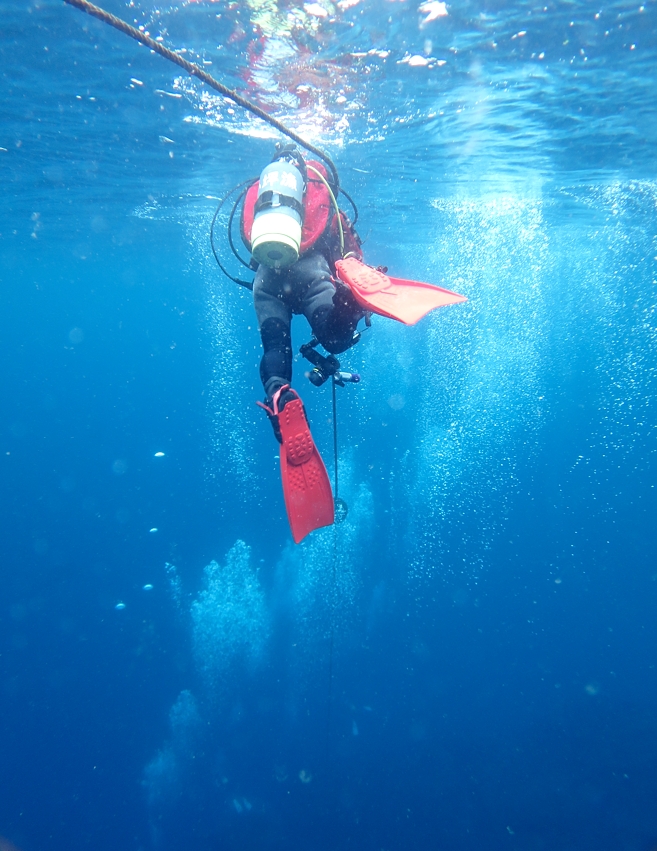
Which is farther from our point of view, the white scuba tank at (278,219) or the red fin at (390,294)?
the white scuba tank at (278,219)

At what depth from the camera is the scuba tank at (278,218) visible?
11.0ft

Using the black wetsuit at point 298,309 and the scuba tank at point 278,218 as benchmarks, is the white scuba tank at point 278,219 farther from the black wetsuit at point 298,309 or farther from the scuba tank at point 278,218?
the black wetsuit at point 298,309

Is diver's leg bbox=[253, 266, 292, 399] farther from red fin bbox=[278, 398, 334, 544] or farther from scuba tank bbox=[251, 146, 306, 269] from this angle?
scuba tank bbox=[251, 146, 306, 269]

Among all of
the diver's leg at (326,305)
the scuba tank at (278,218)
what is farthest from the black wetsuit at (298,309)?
the scuba tank at (278,218)

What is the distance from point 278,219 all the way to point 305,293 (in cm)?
79

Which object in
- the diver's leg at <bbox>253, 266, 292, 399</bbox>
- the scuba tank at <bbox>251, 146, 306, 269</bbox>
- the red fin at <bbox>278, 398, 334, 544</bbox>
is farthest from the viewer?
the diver's leg at <bbox>253, 266, 292, 399</bbox>

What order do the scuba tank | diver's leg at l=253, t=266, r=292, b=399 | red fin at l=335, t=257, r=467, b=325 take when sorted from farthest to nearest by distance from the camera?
diver's leg at l=253, t=266, r=292, b=399 → the scuba tank → red fin at l=335, t=257, r=467, b=325

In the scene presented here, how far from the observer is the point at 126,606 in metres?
15.1

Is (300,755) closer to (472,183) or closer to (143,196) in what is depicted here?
(472,183)

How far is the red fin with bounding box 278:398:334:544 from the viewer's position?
11.4ft

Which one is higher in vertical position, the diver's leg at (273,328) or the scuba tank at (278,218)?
the scuba tank at (278,218)

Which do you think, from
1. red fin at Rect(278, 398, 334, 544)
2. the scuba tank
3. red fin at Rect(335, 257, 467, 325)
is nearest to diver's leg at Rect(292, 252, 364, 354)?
red fin at Rect(335, 257, 467, 325)

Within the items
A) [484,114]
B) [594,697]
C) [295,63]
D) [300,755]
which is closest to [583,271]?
[484,114]

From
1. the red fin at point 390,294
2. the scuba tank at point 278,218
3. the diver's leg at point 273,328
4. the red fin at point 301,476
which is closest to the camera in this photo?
the red fin at point 390,294
